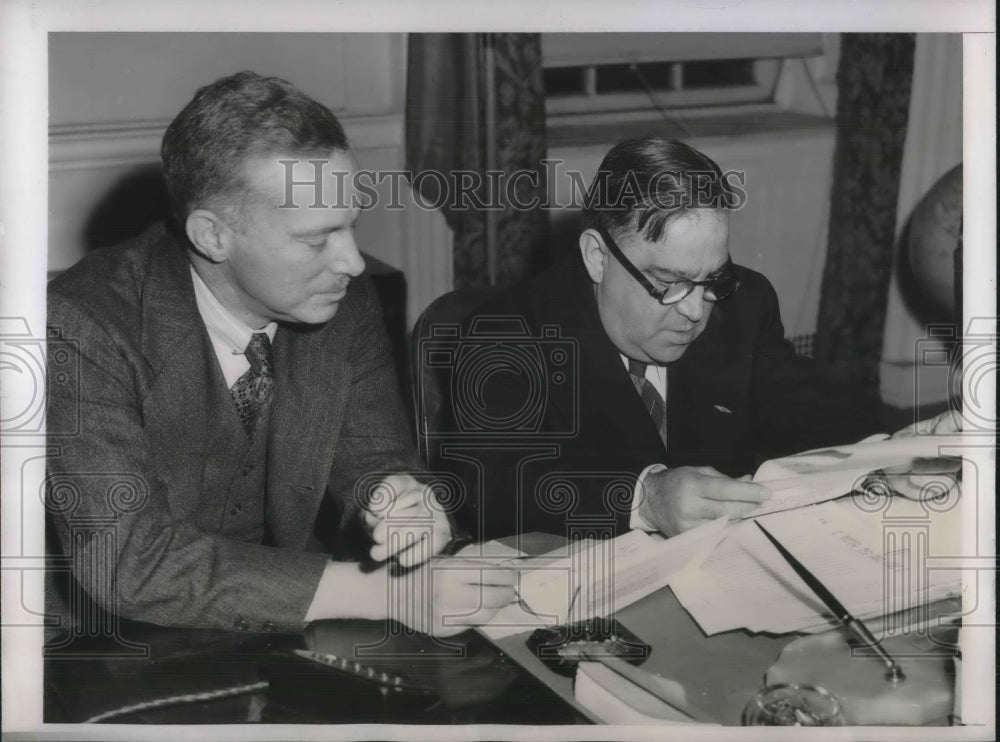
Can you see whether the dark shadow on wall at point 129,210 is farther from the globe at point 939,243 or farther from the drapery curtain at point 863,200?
the globe at point 939,243

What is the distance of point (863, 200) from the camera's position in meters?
2.11

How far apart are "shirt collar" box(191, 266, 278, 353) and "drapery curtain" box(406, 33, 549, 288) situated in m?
0.38

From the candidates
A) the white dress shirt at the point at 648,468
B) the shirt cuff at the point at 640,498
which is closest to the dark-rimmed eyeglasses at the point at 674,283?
the white dress shirt at the point at 648,468

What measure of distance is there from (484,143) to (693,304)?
0.62m

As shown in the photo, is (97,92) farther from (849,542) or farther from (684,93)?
(849,542)

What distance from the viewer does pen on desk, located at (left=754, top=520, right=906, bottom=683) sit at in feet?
5.28

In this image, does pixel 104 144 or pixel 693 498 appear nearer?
pixel 693 498

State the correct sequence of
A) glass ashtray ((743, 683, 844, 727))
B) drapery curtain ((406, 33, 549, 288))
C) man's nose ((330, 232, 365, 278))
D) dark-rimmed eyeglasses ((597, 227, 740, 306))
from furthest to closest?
drapery curtain ((406, 33, 549, 288)), dark-rimmed eyeglasses ((597, 227, 740, 306)), man's nose ((330, 232, 365, 278)), glass ashtray ((743, 683, 844, 727))

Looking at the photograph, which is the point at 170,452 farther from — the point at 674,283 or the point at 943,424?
the point at 943,424

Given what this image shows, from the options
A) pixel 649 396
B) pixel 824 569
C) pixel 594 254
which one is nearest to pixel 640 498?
pixel 649 396

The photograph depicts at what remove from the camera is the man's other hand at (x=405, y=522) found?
5.54 ft

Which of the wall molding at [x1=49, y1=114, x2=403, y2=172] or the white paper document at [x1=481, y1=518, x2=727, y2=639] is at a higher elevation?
the wall molding at [x1=49, y1=114, x2=403, y2=172]

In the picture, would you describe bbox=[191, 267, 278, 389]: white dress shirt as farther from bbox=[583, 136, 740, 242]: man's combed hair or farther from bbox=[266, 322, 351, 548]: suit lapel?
bbox=[583, 136, 740, 242]: man's combed hair

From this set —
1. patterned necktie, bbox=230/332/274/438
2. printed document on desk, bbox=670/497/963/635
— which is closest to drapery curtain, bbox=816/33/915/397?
printed document on desk, bbox=670/497/963/635
